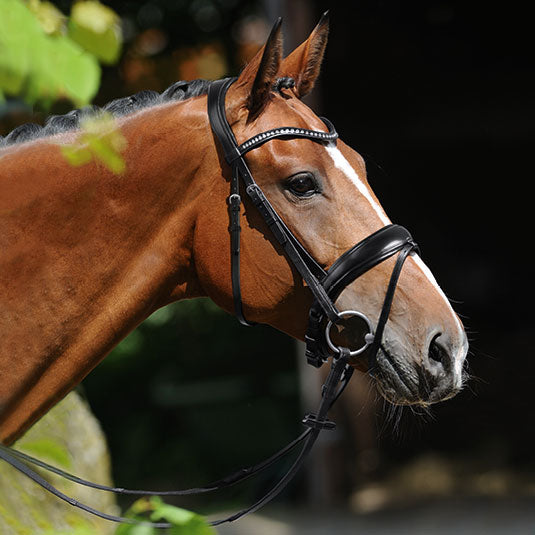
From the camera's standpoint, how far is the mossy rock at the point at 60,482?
2.12 m

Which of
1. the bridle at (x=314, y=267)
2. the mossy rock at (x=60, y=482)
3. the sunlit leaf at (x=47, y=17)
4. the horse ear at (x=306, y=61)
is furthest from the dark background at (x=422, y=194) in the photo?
the sunlit leaf at (x=47, y=17)

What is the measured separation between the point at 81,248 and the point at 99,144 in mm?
787

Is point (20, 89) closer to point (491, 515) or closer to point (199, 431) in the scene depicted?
point (491, 515)

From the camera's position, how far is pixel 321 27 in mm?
2453

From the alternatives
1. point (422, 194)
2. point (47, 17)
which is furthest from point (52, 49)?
point (422, 194)

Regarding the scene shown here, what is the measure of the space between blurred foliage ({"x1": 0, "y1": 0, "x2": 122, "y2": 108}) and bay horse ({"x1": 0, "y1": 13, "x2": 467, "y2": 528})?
83cm

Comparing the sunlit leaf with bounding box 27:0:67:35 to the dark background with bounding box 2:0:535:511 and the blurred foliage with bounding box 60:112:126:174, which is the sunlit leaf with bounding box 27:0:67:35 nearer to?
the blurred foliage with bounding box 60:112:126:174

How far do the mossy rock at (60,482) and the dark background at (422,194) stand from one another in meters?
3.80

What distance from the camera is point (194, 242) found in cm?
228

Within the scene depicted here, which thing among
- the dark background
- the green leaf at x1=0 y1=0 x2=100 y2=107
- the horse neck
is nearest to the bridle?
the horse neck

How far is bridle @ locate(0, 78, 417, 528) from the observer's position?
2150mm

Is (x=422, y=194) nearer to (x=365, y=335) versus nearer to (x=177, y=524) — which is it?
(x=365, y=335)

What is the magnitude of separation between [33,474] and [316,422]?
2.52ft

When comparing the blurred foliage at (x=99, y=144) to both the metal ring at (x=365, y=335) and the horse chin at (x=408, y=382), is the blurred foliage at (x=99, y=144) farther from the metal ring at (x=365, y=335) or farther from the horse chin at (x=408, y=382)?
the horse chin at (x=408, y=382)
